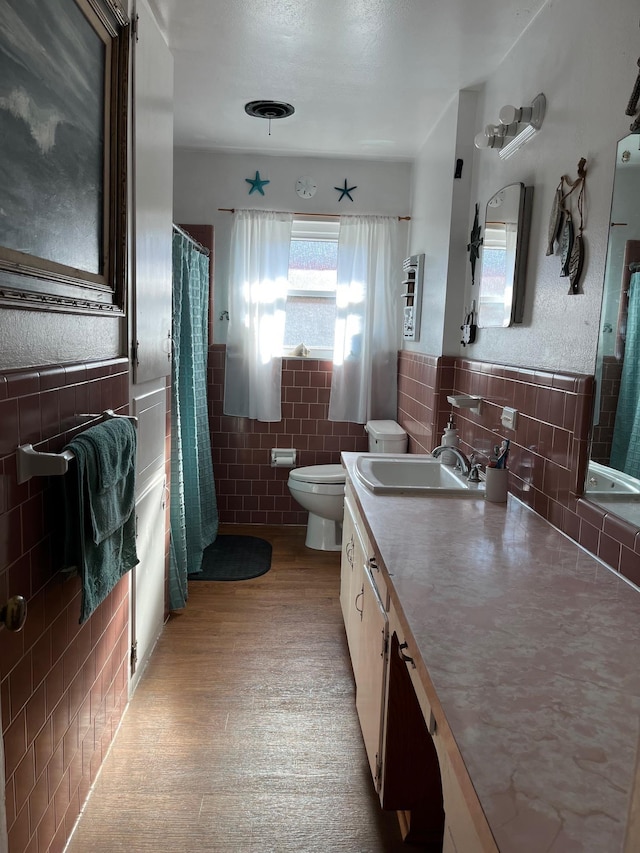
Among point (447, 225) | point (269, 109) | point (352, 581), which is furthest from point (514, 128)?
point (352, 581)

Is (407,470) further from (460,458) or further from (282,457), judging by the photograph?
(282,457)

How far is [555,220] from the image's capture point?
201 centimetres

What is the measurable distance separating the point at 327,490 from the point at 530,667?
268 centimetres

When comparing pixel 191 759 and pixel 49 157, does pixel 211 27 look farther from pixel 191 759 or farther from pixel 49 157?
pixel 191 759

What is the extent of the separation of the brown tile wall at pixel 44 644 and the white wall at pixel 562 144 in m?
1.43

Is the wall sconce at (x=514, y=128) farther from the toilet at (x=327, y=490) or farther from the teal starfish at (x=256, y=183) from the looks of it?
the teal starfish at (x=256, y=183)

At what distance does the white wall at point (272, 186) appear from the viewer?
4.14 metres

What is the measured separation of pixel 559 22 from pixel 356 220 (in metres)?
2.19

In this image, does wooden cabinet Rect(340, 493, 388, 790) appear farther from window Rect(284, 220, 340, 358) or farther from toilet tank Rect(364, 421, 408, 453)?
window Rect(284, 220, 340, 358)

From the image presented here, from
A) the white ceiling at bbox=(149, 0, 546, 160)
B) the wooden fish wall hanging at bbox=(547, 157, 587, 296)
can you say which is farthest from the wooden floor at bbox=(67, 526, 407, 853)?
the white ceiling at bbox=(149, 0, 546, 160)

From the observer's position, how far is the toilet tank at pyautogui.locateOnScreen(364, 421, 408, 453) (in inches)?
152

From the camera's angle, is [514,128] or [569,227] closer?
[569,227]

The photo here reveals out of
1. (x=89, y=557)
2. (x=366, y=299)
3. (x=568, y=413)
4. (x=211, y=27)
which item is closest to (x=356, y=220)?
(x=366, y=299)

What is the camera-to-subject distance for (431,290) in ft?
11.4
